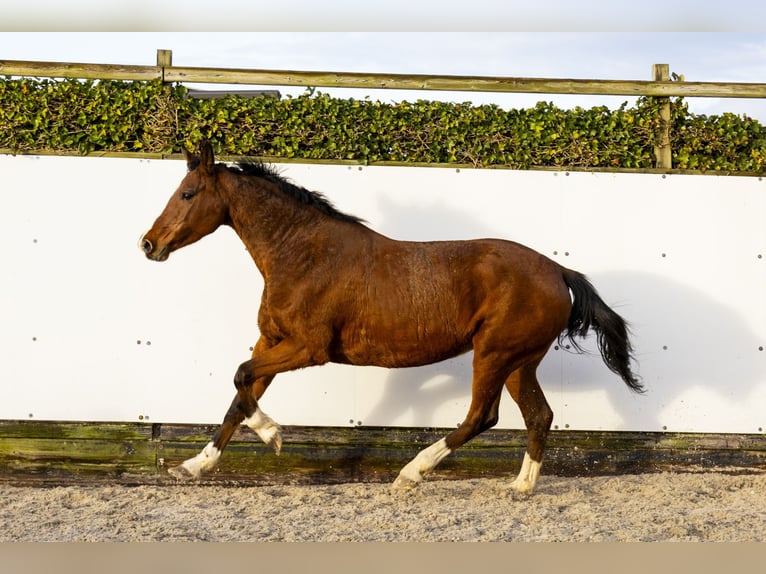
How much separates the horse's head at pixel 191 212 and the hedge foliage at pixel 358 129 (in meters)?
0.95

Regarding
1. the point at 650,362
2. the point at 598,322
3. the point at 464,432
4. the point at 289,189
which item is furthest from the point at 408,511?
the point at 650,362

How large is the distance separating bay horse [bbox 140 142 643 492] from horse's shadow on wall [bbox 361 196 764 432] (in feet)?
2.55

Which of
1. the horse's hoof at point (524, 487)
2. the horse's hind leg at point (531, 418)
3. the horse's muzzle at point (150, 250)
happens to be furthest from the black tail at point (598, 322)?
the horse's muzzle at point (150, 250)

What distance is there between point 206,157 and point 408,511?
219 centimetres

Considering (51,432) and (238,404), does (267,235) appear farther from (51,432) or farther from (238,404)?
(51,432)

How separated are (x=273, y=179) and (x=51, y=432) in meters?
2.19

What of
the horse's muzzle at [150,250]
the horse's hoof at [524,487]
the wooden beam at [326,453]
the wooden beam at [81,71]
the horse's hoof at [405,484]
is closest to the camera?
the horse's muzzle at [150,250]

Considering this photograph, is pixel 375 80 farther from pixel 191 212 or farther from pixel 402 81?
pixel 191 212

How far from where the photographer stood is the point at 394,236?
230 inches

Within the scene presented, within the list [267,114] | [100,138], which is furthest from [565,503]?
[100,138]

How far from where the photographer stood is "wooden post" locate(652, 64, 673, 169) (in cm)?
607

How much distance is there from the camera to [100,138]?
5.78 m

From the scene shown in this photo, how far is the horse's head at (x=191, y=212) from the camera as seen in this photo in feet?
15.8

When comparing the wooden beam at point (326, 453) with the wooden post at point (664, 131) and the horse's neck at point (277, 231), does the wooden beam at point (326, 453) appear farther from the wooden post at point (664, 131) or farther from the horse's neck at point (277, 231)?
the wooden post at point (664, 131)
